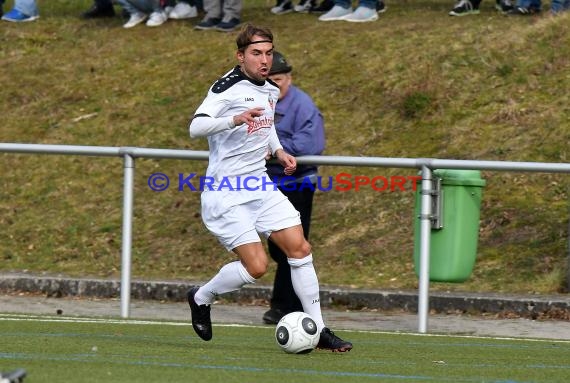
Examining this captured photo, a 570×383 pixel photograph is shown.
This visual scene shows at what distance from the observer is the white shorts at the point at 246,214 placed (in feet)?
29.9

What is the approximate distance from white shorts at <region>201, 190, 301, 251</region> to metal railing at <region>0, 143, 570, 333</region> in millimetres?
1843

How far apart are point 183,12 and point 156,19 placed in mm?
391

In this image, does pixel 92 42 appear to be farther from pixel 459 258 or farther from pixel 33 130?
pixel 459 258

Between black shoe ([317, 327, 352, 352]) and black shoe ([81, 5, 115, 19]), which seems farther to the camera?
black shoe ([81, 5, 115, 19])

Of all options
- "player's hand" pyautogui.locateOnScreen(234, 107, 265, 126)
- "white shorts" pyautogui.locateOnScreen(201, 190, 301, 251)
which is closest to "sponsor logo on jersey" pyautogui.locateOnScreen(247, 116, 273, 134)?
"player's hand" pyautogui.locateOnScreen(234, 107, 265, 126)

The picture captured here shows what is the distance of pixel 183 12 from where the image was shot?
66.6ft

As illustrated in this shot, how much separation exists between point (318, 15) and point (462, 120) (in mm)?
4344

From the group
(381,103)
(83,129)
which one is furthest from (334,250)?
(83,129)

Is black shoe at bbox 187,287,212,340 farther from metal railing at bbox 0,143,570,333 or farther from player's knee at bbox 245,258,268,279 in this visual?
metal railing at bbox 0,143,570,333

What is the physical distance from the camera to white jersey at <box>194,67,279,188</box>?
29.7ft

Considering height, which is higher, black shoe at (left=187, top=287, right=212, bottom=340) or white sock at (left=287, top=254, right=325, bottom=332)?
white sock at (left=287, top=254, right=325, bottom=332)

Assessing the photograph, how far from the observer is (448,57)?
1719 centimetres

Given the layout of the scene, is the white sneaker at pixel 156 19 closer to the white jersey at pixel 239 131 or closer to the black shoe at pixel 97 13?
the black shoe at pixel 97 13

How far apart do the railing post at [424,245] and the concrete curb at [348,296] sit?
6.21ft
